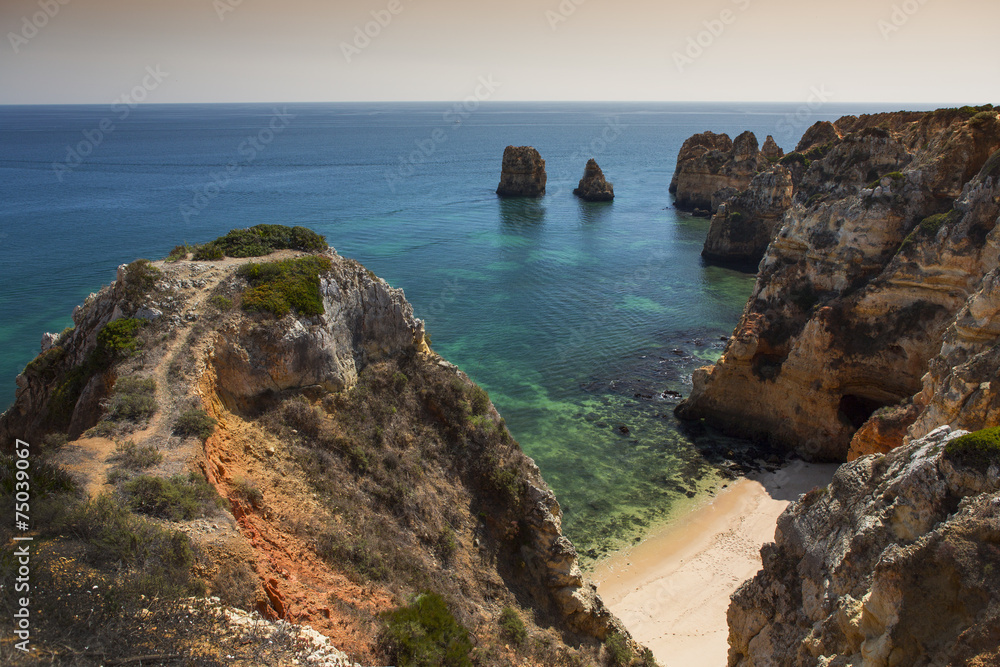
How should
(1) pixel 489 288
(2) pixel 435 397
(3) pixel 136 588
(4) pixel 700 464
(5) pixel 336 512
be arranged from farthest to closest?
(1) pixel 489 288 → (4) pixel 700 464 → (2) pixel 435 397 → (5) pixel 336 512 → (3) pixel 136 588

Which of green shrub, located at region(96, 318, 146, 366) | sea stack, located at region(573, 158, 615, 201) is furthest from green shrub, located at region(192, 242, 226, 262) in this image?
sea stack, located at region(573, 158, 615, 201)

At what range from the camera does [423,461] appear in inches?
681

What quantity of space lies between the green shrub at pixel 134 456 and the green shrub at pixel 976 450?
1613 cm

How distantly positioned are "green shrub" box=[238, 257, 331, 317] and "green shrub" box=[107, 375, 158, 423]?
349 centimetres

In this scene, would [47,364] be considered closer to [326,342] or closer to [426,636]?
[326,342]

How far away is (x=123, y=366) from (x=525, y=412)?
77.6 feet

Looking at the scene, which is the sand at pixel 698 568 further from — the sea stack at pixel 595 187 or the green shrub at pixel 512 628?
the sea stack at pixel 595 187

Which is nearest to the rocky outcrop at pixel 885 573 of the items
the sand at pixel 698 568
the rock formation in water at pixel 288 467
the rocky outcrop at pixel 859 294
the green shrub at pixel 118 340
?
the rock formation in water at pixel 288 467

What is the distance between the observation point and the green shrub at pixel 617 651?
15812 mm

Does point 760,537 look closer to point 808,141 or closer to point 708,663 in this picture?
point 708,663

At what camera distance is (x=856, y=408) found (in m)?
29.8

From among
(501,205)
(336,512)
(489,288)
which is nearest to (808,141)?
(501,205)

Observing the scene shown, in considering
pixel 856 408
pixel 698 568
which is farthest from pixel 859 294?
pixel 698 568

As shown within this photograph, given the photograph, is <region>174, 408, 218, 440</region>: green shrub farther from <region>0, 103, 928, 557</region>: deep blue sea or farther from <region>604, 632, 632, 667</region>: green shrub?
<region>0, 103, 928, 557</region>: deep blue sea
